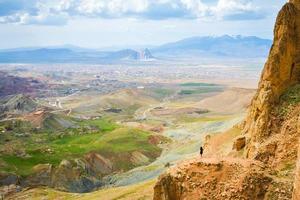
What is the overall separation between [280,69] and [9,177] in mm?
72195

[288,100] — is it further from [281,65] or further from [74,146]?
[74,146]

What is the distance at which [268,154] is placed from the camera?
37.6 metres

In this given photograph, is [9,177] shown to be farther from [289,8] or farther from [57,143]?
[289,8]


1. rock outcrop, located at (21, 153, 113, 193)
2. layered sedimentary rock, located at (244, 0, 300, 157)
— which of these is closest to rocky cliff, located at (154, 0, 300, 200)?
layered sedimentary rock, located at (244, 0, 300, 157)

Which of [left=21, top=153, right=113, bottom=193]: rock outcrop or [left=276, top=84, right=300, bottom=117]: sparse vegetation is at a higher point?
[left=276, top=84, right=300, bottom=117]: sparse vegetation

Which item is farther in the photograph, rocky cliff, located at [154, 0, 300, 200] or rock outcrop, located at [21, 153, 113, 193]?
rock outcrop, located at [21, 153, 113, 193]

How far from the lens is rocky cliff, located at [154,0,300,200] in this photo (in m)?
32.4

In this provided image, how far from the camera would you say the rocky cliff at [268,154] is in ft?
106

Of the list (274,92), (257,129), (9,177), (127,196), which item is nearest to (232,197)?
(257,129)

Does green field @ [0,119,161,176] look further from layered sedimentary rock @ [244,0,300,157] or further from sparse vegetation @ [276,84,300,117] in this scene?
sparse vegetation @ [276,84,300,117]

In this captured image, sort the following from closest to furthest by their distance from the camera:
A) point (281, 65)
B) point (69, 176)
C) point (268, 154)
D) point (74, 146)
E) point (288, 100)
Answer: point (268, 154) → point (288, 100) → point (281, 65) → point (69, 176) → point (74, 146)

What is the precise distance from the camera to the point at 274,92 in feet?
142

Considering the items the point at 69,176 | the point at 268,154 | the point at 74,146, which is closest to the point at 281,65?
the point at 268,154

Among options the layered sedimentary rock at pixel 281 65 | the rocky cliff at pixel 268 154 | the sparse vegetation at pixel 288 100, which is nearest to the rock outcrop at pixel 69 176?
the rocky cliff at pixel 268 154
